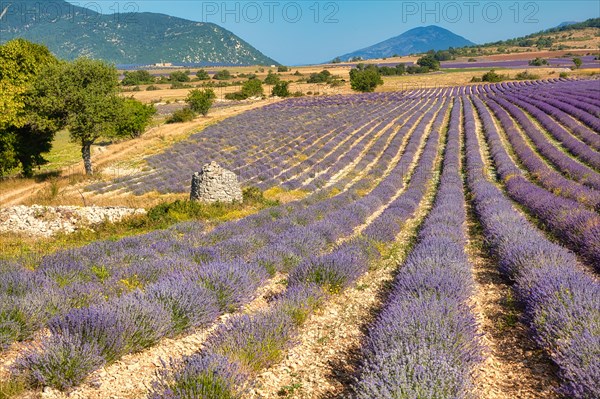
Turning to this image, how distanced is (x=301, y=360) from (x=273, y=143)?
28.5 m

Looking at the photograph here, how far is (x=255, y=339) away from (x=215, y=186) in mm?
11986

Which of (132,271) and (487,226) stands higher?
(132,271)

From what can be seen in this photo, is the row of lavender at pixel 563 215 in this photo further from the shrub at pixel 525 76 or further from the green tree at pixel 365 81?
the shrub at pixel 525 76

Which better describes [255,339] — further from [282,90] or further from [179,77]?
[179,77]

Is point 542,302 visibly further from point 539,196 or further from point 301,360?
point 539,196

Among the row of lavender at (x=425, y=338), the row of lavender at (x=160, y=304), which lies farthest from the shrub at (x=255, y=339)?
the row of lavender at (x=425, y=338)

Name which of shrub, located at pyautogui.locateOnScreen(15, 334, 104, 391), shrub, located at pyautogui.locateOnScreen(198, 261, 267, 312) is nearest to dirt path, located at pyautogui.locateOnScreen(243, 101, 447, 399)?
shrub, located at pyautogui.locateOnScreen(198, 261, 267, 312)

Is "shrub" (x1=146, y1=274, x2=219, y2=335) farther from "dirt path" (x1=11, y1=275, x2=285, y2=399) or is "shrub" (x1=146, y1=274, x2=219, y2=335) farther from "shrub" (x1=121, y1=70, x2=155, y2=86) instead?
"shrub" (x1=121, y1=70, x2=155, y2=86)

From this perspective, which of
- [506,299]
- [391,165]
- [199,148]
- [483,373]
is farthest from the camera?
[199,148]

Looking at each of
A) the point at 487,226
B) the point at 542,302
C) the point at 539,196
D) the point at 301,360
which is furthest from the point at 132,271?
the point at 539,196

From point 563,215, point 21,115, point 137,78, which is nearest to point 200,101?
point 21,115

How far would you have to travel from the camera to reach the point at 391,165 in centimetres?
2278

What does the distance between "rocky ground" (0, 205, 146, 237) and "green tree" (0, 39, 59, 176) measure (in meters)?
8.62

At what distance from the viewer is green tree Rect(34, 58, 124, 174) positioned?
71.1 ft
